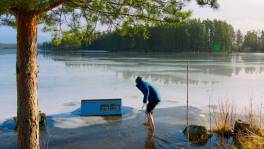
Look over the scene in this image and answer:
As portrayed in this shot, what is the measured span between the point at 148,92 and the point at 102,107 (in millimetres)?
2694

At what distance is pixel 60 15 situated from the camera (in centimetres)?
524

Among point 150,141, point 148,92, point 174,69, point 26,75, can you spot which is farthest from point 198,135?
point 174,69

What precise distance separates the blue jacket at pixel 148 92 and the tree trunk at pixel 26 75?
457 cm

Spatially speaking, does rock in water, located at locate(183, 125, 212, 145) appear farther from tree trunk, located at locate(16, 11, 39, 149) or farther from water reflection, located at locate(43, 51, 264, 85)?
tree trunk, located at locate(16, 11, 39, 149)

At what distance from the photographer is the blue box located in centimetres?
1156

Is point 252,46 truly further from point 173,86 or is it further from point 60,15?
point 60,15

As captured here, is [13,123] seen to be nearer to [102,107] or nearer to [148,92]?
[102,107]

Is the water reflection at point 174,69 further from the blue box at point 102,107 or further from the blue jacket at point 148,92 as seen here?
the blue box at point 102,107

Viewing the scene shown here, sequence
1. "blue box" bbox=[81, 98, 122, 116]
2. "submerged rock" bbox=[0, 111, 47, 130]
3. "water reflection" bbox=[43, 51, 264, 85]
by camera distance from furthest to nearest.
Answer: "water reflection" bbox=[43, 51, 264, 85] < "blue box" bbox=[81, 98, 122, 116] < "submerged rock" bbox=[0, 111, 47, 130]

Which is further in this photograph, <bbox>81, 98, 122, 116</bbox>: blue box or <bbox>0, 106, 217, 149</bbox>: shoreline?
<bbox>81, 98, 122, 116</bbox>: blue box

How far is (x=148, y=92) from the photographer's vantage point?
9320 mm

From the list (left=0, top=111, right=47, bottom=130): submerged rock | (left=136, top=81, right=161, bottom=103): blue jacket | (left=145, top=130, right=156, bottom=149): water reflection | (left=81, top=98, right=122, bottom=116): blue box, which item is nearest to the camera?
(left=145, top=130, right=156, bottom=149): water reflection

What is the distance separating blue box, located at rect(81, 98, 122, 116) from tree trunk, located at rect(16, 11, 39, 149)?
6.60 metres

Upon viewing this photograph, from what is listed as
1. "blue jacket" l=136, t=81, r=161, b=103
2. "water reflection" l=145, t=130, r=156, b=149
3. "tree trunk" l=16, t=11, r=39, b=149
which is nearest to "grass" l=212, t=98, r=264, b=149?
"water reflection" l=145, t=130, r=156, b=149
